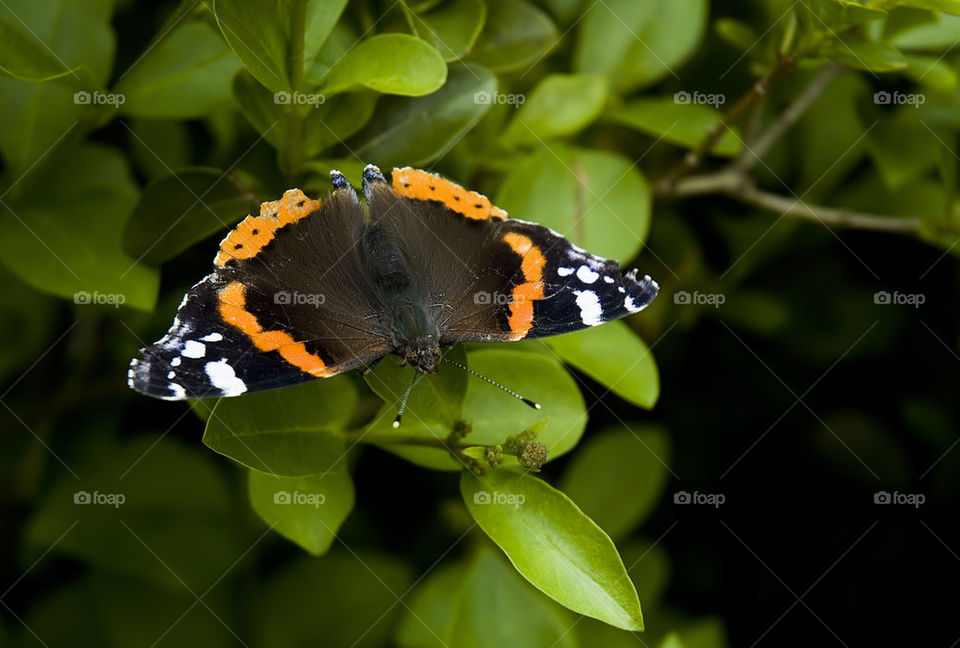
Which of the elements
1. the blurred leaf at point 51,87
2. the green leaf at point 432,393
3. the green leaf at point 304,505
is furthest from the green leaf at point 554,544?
the blurred leaf at point 51,87

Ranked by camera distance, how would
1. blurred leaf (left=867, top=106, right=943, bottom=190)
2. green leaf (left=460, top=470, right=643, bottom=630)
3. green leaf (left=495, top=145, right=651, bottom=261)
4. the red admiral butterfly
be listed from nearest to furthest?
green leaf (left=460, top=470, right=643, bottom=630), the red admiral butterfly, green leaf (left=495, top=145, right=651, bottom=261), blurred leaf (left=867, top=106, right=943, bottom=190)

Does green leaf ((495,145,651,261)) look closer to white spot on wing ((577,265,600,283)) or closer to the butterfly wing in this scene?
white spot on wing ((577,265,600,283))

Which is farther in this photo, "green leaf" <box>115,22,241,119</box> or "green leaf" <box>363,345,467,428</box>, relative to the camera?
"green leaf" <box>115,22,241,119</box>

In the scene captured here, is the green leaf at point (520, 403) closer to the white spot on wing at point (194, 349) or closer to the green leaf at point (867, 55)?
the white spot on wing at point (194, 349)

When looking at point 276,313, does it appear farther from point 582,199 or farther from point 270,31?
point 582,199

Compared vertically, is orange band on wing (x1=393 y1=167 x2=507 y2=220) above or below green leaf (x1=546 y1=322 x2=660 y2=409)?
above

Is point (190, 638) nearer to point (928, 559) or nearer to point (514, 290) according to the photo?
point (514, 290)

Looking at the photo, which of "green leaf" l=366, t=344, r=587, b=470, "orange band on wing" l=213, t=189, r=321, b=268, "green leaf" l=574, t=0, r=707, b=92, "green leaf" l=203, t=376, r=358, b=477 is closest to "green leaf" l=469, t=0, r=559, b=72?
"green leaf" l=574, t=0, r=707, b=92

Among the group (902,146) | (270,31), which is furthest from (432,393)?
(902,146)
